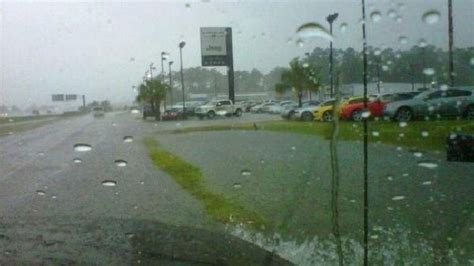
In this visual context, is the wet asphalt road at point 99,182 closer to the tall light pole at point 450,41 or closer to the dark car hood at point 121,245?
the dark car hood at point 121,245

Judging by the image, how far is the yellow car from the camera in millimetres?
7681

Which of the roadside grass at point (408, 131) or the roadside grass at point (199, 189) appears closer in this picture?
the roadside grass at point (199, 189)

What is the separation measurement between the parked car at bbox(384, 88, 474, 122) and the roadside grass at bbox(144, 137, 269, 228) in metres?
2.26

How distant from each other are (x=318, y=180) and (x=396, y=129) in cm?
146

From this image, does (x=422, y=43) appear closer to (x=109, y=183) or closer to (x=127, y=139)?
(x=109, y=183)

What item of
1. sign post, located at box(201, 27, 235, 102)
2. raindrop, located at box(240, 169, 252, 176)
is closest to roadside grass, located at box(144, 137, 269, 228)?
raindrop, located at box(240, 169, 252, 176)

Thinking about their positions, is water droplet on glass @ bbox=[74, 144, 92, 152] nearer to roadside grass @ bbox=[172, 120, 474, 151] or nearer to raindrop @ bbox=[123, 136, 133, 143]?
raindrop @ bbox=[123, 136, 133, 143]

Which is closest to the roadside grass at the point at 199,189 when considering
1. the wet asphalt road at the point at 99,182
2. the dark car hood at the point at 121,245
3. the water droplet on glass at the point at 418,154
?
the wet asphalt road at the point at 99,182

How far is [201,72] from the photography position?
30.6 feet

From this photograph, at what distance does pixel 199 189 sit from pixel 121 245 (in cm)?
393

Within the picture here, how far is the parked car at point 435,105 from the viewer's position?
874 cm

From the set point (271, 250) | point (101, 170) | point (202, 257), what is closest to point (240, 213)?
point (271, 250)

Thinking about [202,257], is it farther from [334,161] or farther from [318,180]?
[318,180]

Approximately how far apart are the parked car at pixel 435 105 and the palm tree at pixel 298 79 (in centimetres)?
105
